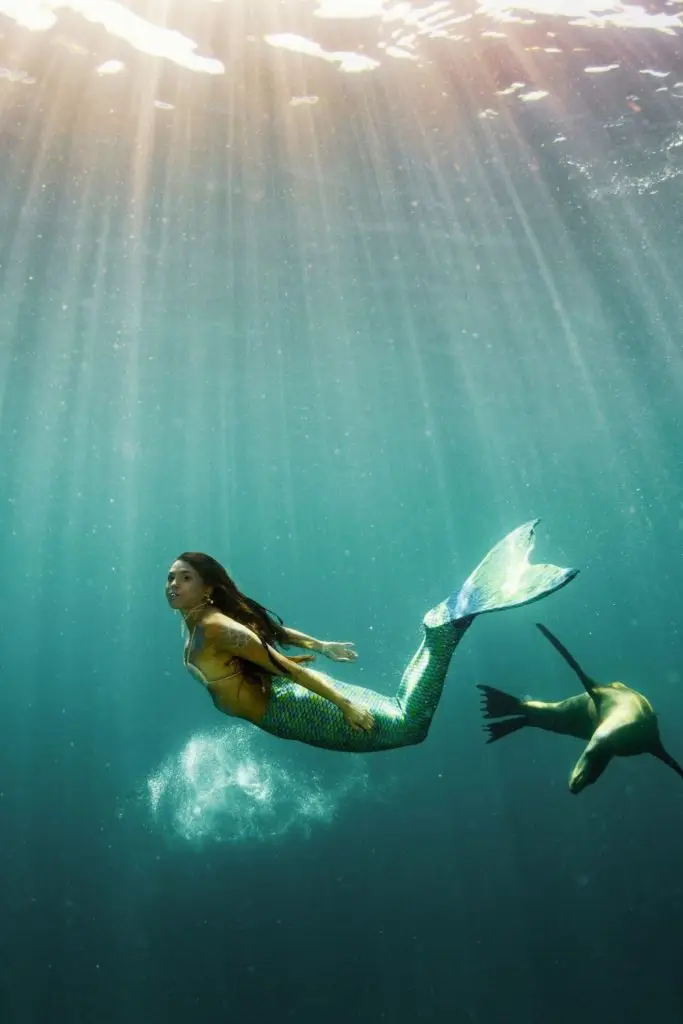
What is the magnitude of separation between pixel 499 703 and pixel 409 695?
288 centimetres

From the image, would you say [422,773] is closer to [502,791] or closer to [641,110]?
[502,791]

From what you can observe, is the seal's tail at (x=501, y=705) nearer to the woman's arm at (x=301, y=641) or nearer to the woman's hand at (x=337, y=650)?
the woman's hand at (x=337, y=650)

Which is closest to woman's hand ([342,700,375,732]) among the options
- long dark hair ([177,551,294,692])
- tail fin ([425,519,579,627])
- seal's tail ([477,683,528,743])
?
long dark hair ([177,551,294,692])

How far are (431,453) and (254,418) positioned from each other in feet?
66.8

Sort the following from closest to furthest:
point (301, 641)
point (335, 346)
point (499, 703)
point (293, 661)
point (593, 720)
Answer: point (293, 661)
point (301, 641)
point (593, 720)
point (499, 703)
point (335, 346)

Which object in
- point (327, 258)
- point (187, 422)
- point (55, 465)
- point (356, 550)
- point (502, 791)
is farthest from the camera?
point (356, 550)

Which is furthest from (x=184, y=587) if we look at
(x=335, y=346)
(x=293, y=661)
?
(x=335, y=346)

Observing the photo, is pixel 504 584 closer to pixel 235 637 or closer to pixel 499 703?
pixel 235 637

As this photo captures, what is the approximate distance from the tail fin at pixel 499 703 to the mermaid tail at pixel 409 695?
2615mm

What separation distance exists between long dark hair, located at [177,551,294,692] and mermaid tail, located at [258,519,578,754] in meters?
0.23

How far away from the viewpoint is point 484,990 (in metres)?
15.6

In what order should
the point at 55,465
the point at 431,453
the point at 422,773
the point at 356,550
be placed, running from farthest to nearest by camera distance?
the point at 356,550, the point at 431,453, the point at 55,465, the point at 422,773

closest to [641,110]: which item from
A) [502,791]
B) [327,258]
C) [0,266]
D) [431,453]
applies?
[327,258]

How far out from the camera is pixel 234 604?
450cm
